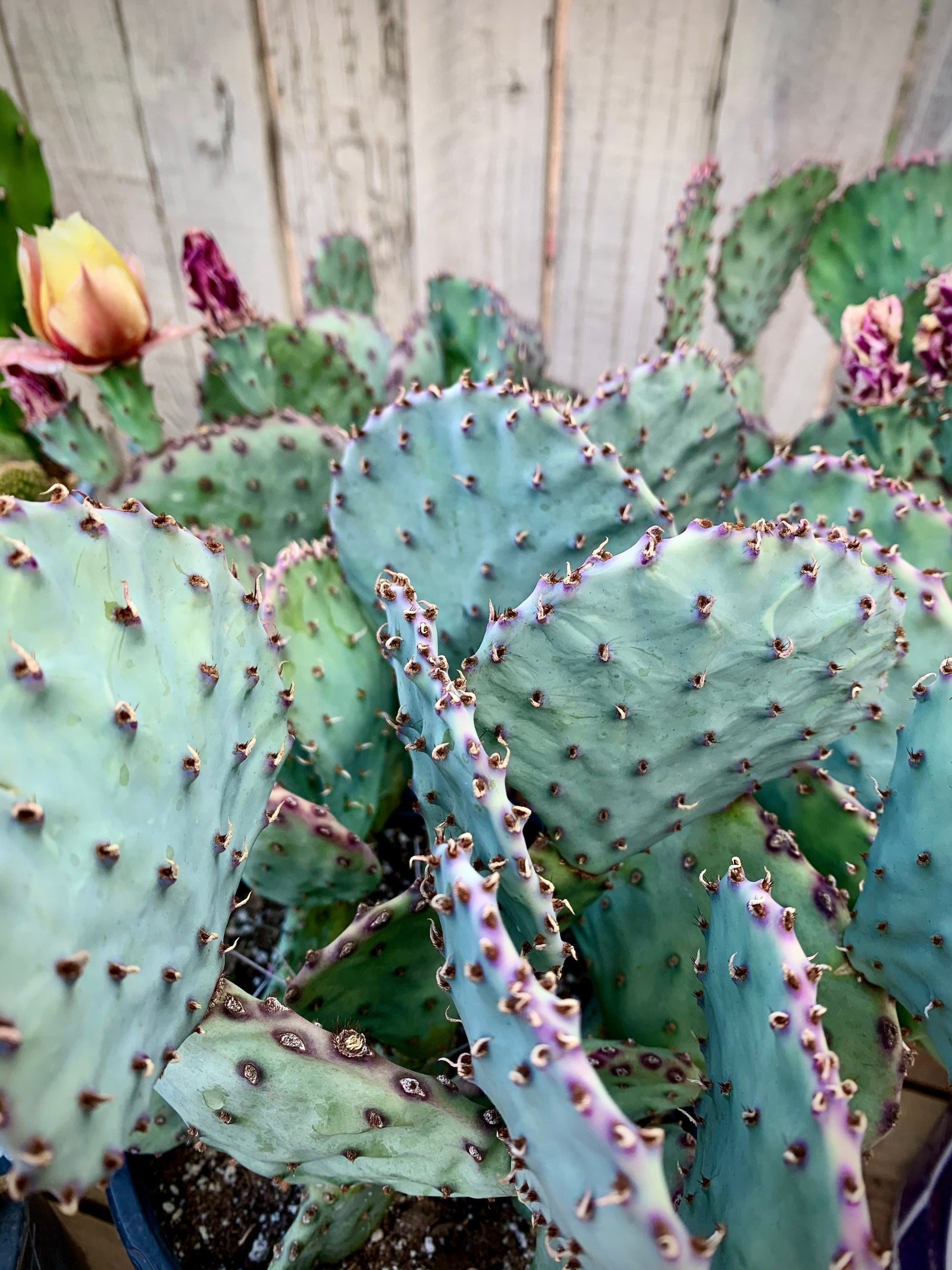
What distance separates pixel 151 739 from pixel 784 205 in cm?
116

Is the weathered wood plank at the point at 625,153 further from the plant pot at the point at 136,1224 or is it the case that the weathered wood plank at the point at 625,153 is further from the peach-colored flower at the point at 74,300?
the plant pot at the point at 136,1224

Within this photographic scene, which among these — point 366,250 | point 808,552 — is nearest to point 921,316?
point 808,552

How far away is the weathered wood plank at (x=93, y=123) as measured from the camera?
119 centimetres

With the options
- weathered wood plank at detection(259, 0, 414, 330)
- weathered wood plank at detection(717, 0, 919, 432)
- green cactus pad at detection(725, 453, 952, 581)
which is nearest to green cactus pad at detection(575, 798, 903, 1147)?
green cactus pad at detection(725, 453, 952, 581)

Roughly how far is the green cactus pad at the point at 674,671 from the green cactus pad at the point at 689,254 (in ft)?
2.20

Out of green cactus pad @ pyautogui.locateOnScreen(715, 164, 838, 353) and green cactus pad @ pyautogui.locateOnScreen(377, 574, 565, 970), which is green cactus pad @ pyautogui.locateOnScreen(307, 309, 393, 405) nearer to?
green cactus pad @ pyautogui.locateOnScreen(715, 164, 838, 353)

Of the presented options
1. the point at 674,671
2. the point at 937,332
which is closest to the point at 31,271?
the point at 674,671

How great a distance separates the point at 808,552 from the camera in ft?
1.72

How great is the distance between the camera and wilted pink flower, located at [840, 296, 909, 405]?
0.98 metres

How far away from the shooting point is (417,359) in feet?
3.68

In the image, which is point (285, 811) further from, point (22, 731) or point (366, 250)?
point (366, 250)

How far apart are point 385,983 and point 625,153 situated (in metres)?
1.31

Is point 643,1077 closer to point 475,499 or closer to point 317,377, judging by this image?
point 475,499

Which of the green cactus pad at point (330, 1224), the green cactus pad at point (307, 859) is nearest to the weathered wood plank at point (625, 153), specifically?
Answer: the green cactus pad at point (307, 859)
